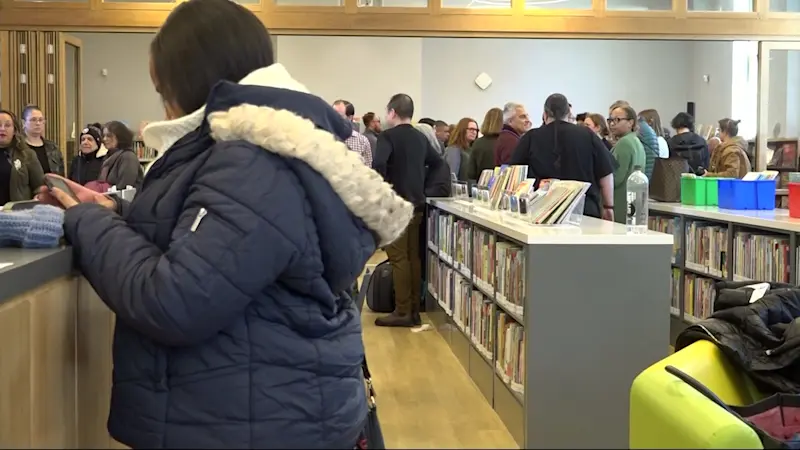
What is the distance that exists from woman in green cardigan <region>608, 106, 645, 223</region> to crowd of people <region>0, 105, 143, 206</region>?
360cm

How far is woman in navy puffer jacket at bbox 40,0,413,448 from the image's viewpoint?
4.11 ft

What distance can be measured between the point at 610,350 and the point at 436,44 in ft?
34.8

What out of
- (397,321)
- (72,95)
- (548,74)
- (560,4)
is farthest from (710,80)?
(72,95)

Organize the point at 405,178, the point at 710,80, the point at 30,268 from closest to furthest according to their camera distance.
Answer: the point at 30,268
the point at 405,178
the point at 710,80

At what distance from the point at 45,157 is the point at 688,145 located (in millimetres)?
5345

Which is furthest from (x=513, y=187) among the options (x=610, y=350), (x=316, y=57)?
(x=316, y=57)

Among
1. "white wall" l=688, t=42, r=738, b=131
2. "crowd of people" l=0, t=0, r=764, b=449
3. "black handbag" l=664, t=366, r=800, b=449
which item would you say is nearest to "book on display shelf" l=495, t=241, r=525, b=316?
"black handbag" l=664, t=366, r=800, b=449

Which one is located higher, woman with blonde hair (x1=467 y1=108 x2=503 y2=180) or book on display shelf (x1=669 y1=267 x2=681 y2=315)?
woman with blonde hair (x1=467 y1=108 x2=503 y2=180)

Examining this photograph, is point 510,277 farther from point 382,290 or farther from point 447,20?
point 447,20

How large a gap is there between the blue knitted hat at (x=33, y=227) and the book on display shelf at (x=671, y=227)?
17.1 feet

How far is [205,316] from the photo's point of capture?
1.25 metres

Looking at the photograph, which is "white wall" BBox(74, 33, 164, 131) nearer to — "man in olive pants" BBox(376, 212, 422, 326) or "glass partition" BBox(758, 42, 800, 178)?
"man in olive pants" BBox(376, 212, 422, 326)

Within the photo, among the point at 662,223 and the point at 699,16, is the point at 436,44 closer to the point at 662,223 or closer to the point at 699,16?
the point at 699,16

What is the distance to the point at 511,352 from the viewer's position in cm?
417
